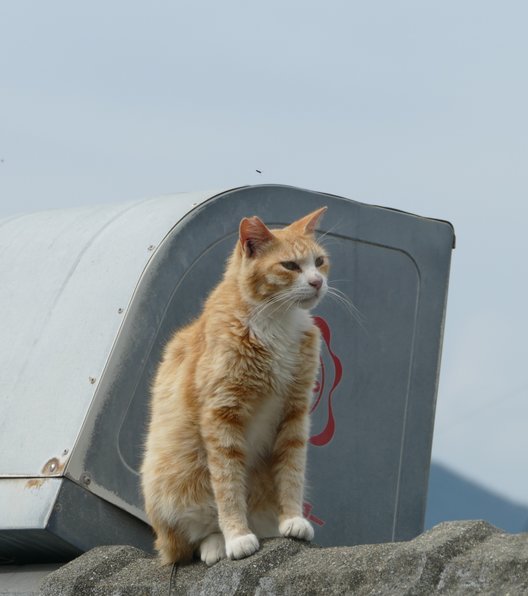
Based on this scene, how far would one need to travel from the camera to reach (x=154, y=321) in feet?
14.2

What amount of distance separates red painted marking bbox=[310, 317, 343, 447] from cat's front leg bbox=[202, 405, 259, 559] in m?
1.34

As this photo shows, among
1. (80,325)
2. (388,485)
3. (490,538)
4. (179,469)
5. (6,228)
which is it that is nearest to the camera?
(490,538)

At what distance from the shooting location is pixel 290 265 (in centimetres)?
358

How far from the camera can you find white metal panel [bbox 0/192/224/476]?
165 inches

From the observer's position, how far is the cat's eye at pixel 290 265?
11.7ft

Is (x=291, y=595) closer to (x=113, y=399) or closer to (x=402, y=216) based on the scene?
(x=113, y=399)

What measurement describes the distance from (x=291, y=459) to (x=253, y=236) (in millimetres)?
769

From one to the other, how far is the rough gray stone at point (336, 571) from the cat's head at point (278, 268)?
0.81m

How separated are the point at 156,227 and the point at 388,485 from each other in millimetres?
1704

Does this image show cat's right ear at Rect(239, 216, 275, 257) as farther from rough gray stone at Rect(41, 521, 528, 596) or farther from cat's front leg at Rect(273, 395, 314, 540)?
rough gray stone at Rect(41, 521, 528, 596)

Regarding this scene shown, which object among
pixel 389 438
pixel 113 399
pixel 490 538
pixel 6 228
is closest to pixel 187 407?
pixel 113 399

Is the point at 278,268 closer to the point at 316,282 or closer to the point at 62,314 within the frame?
the point at 316,282

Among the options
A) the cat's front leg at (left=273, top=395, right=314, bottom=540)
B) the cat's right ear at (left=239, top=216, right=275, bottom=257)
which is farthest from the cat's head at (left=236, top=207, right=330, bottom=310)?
the cat's front leg at (left=273, top=395, right=314, bottom=540)

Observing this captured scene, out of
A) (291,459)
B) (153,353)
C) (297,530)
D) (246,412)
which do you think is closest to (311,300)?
(246,412)
